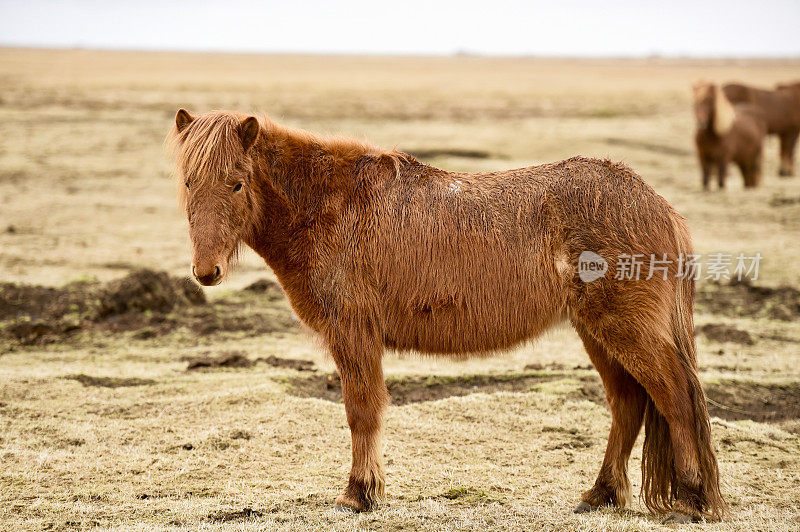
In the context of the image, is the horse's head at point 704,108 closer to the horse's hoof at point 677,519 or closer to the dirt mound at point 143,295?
the dirt mound at point 143,295

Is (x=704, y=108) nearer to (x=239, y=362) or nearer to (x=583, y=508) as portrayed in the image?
(x=239, y=362)

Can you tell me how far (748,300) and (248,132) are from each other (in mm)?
7905

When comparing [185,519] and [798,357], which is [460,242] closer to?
[185,519]

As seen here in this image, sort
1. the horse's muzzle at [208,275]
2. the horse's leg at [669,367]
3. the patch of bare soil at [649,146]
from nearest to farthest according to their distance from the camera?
the horse's muzzle at [208,275], the horse's leg at [669,367], the patch of bare soil at [649,146]

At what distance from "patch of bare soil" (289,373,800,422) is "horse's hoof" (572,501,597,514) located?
195 centimetres

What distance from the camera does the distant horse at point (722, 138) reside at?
17.5m

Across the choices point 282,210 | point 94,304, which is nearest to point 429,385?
point 282,210

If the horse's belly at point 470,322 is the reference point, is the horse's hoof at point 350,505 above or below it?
below

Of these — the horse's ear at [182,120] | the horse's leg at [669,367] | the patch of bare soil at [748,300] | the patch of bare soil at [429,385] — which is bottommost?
the patch of bare soil at [429,385]

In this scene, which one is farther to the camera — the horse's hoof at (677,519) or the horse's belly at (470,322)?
the horse's belly at (470,322)

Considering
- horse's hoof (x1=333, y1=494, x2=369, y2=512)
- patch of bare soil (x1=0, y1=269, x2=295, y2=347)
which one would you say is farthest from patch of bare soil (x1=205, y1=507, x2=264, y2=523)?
patch of bare soil (x1=0, y1=269, x2=295, y2=347)

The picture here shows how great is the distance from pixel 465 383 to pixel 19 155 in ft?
53.6

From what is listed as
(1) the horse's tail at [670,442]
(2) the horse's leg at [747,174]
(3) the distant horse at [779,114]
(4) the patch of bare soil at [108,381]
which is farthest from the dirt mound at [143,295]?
(3) the distant horse at [779,114]

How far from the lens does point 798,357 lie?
7727mm
